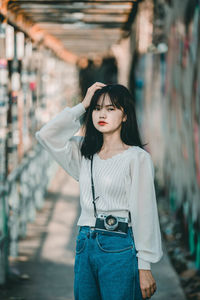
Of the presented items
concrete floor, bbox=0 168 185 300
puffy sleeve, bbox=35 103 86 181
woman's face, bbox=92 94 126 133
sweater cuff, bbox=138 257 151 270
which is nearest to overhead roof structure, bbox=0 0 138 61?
puffy sleeve, bbox=35 103 86 181

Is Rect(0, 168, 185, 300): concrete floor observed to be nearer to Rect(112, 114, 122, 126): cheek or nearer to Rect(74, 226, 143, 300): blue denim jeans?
Rect(74, 226, 143, 300): blue denim jeans

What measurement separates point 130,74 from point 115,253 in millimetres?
11509

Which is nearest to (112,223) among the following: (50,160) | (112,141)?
(112,141)

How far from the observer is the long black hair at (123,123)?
9.63 feet

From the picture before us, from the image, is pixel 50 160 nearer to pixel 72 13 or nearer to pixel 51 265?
pixel 72 13

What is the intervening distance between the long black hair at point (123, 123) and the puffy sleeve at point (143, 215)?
217 millimetres

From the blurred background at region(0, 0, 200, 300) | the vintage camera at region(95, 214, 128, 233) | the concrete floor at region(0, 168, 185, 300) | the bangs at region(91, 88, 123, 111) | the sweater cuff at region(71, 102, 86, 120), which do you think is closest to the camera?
Answer: the vintage camera at region(95, 214, 128, 233)

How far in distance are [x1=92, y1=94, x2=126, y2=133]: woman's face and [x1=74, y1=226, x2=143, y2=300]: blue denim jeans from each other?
53 centimetres

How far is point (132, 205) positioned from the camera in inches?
109

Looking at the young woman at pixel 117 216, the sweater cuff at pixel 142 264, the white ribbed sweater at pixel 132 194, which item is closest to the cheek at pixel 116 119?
the young woman at pixel 117 216

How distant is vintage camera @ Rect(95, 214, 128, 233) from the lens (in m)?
2.76

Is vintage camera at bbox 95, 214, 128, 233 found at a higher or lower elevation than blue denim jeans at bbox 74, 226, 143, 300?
higher

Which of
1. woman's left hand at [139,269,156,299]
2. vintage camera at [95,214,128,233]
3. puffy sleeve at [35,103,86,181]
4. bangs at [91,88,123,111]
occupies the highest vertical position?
bangs at [91,88,123,111]

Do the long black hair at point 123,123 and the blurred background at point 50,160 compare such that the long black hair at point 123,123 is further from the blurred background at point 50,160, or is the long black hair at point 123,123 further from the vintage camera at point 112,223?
the blurred background at point 50,160
